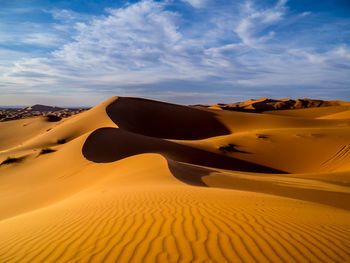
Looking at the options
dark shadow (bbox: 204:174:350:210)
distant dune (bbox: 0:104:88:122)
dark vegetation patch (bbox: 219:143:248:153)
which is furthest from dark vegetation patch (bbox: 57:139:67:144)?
distant dune (bbox: 0:104:88:122)

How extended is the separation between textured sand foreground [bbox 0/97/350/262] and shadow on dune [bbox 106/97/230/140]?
924 centimetres

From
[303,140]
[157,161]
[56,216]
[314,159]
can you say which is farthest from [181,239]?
[303,140]

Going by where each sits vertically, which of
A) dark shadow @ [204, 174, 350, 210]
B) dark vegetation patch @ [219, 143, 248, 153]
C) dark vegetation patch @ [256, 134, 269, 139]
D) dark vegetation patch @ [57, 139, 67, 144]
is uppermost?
dark vegetation patch @ [256, 134, 269, 139]

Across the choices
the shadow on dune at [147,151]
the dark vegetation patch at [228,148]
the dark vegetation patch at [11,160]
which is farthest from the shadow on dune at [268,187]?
the dark vegetation patch at [11,160]

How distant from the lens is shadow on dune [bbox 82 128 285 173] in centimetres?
1473

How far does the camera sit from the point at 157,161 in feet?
34.7

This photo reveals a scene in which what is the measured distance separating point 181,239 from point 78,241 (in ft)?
4.35

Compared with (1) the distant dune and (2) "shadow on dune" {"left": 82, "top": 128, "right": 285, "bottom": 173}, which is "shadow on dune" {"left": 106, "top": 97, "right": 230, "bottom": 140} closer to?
(2) "shadow on dune" {"left": 82, "top": 128, "right": 285, "bottom": 173}

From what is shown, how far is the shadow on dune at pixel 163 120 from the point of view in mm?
30583

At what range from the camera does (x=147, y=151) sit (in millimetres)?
15812

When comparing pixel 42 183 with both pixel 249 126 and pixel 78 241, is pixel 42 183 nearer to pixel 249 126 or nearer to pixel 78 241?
pixel 78 241

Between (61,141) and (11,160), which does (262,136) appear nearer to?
(11,160)

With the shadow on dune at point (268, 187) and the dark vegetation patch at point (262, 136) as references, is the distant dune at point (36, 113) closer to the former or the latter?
the dark vegetation patch at point (262, 136)

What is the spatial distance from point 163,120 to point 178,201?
29948 mm
